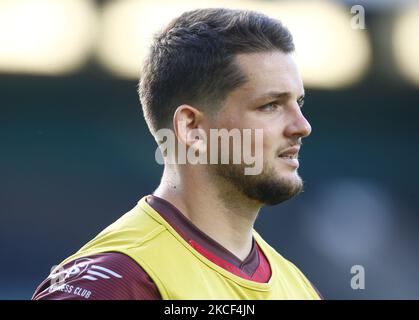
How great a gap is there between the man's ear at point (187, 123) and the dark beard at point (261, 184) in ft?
0.45

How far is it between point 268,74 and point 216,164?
0.31 m

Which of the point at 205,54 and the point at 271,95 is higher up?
the point at 205,54

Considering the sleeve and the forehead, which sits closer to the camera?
the sleeve

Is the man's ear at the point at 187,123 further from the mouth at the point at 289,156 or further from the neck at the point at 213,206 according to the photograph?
the mouth at the point at 289,156

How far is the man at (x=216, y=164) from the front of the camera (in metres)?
1.90

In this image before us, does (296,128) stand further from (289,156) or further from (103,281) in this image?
(103,281)

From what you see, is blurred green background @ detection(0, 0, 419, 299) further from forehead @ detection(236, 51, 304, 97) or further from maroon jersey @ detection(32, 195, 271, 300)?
maroon jersey @ detection(32, 195, 271, 300)

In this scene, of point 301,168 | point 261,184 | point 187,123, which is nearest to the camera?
point 261,184

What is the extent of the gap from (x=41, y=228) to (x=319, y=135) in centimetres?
237

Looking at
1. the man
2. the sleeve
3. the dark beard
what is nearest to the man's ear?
the man

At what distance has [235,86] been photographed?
2.10 m

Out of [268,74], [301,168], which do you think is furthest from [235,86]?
[301,168]

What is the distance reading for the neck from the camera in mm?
2031
